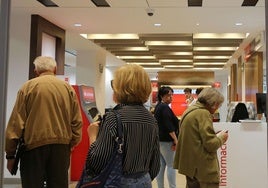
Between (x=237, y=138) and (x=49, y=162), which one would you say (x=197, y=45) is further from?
(x=49, y=162)

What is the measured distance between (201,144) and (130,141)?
3.92 feet

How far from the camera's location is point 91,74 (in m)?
10.7

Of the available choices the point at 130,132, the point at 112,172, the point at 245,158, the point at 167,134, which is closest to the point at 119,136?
the point at 130,132

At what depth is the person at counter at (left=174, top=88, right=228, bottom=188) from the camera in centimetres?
293

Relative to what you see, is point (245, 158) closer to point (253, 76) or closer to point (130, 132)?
point (130, 132)

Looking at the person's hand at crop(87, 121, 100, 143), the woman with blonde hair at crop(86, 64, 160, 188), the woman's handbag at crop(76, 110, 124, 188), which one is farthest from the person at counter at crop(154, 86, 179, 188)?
the woman's handbag at crop(76, 110, 124, 188)

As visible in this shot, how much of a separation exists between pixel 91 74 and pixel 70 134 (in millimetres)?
7711

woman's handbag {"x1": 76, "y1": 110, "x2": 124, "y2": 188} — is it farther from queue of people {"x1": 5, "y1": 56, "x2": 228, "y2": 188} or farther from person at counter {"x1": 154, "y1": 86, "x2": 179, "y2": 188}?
person at counter {"x1": 154, "y1": 86, "x2": 179, "y2": 188}

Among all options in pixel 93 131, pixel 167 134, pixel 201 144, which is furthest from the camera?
pixel 167 134

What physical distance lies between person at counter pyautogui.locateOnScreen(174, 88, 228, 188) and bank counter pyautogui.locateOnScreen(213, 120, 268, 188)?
1.62m

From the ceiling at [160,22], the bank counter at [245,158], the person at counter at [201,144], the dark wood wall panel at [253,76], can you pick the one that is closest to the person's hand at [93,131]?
the person at counter at [201,144]

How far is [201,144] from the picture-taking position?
9.77 ft

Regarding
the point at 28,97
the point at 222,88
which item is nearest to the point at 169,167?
the point at 28,97

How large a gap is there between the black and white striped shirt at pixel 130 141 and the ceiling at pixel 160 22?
3970 mm
